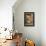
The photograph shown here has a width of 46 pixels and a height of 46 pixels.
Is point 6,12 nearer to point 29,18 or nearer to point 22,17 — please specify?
point 22,17

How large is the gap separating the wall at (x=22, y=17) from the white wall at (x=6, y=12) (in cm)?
122

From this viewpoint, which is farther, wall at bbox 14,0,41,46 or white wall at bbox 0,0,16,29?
wall at bbox 14,0,41,46

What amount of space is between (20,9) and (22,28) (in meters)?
0.87

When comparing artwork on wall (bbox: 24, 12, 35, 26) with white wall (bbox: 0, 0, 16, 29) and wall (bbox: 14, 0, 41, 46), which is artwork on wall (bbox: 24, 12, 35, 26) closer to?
wall (bbox: 14, 0, 41, 46)

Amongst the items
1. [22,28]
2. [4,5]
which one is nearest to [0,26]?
[4,5]

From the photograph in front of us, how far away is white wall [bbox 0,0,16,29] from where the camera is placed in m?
4.20

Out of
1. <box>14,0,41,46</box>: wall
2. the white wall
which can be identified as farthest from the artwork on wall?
the white wall

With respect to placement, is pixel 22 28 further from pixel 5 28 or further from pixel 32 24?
pixel 5 28

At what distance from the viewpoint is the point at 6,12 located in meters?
4.23

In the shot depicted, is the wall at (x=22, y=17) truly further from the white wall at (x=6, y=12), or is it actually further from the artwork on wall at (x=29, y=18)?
the white wall at (x=6, y=12)

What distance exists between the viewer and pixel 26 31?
5.52 metres

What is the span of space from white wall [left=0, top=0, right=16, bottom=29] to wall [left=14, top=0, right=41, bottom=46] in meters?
1.22

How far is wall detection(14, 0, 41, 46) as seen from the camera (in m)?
5.47

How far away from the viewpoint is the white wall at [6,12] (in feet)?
13.8
